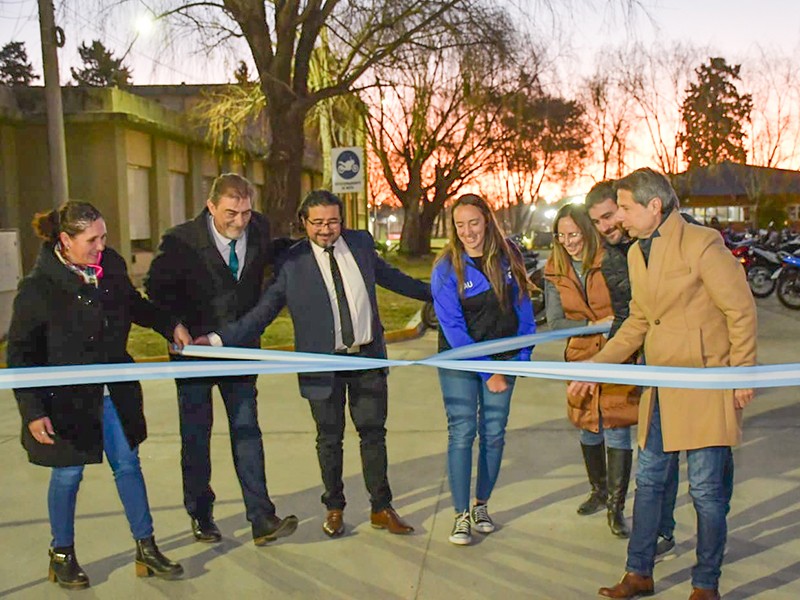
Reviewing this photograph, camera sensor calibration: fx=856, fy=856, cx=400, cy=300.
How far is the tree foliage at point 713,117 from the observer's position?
4391 cm

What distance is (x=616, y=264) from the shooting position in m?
4.42

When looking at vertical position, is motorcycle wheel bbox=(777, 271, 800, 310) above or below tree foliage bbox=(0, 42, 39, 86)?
below

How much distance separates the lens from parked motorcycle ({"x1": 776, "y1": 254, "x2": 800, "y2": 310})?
14445 mm

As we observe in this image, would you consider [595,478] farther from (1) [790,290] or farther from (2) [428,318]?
(1) [790,290]

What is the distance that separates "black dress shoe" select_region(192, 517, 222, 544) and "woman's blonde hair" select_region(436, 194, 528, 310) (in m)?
1.83

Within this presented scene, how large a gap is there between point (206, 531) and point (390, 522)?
0.99 meters

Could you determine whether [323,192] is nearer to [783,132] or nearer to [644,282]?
[644,282]

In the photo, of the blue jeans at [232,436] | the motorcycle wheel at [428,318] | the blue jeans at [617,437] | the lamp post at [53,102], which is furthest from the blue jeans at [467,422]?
the motorcycle wheel at [428,318]

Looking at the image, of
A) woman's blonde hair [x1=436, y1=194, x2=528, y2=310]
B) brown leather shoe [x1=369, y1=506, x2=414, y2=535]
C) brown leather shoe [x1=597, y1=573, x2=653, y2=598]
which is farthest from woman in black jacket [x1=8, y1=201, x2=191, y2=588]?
brown leather shoe [x1=597, y1=573, x2=653, y2=598]

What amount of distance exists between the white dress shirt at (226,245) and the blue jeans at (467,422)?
1.22 m

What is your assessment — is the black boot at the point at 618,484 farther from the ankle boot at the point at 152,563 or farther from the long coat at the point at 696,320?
the ankle boot at the point at 152,563

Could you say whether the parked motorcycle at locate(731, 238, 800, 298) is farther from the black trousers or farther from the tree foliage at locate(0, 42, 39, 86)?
the tree foliage at locate(0, 42, 39, 86)

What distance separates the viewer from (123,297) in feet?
13.6

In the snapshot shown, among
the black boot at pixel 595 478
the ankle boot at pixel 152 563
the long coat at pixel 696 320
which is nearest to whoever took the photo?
the long coat at pixel 696 320
